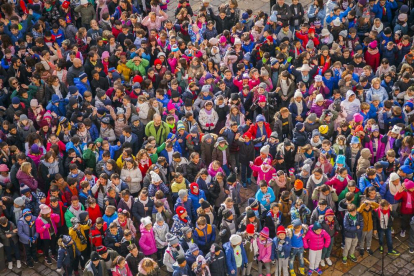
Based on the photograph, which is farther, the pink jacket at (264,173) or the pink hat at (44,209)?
the pink jacket at (264,173)

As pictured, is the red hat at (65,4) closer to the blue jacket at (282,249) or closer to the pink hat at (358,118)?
the pink hat at (358,118)

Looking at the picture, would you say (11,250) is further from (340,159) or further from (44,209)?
(340,159)

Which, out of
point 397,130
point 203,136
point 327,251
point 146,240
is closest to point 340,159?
point 397,130

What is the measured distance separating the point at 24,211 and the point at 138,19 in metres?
9.02

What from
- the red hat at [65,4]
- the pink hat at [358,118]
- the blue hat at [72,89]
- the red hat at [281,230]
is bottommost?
the red hat at [281,230]

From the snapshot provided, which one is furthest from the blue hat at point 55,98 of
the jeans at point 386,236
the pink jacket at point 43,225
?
the jeans at point 386,236

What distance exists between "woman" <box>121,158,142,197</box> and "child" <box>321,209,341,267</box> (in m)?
4.58

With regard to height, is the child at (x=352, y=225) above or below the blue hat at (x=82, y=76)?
below

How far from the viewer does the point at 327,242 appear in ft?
53.6

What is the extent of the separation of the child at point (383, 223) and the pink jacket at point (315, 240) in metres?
1.33

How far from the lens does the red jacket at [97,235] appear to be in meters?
16.2

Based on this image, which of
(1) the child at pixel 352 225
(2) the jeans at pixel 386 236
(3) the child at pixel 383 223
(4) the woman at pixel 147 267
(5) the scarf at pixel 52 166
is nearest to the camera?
(4) the woman at pixel 147 267

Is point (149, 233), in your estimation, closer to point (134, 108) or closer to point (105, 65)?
point (134, 108)

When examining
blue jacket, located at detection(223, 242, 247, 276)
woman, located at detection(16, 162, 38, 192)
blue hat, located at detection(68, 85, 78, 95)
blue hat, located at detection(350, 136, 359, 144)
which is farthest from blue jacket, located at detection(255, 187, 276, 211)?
blue hat, located at detection(68, 85, 78, 95)
